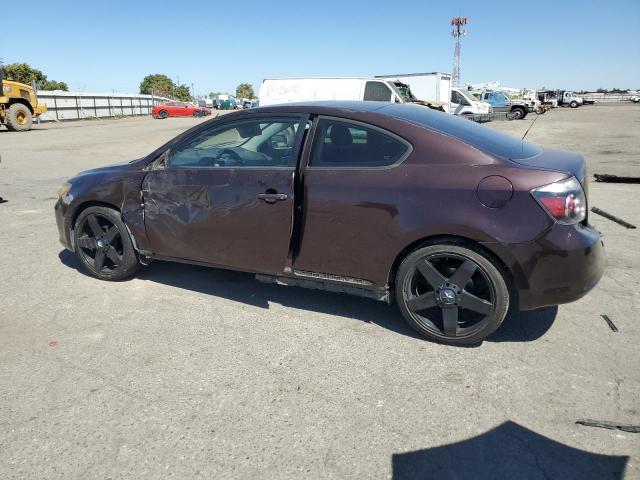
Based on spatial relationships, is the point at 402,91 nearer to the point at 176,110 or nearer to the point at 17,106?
the point at 17,106

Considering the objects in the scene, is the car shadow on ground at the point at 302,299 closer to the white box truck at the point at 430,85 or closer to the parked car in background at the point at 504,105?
the white box truck at the point at 430,85

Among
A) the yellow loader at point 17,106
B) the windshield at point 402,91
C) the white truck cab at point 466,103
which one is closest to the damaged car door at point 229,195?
the windshield at point 402,91

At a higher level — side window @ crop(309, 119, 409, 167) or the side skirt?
side window @ crop(309, 119, 409, 167)

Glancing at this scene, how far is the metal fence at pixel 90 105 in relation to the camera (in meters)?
34.1

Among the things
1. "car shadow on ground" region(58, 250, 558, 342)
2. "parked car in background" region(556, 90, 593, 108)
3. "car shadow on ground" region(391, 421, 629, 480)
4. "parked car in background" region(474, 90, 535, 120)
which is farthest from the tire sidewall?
"car shadow on ground" region(391, 421, 629, 480)

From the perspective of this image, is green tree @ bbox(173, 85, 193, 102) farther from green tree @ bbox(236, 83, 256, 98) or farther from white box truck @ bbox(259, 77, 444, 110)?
white box truck @ bbox(259, 77, 444, 110)

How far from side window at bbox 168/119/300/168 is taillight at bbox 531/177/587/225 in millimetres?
1662

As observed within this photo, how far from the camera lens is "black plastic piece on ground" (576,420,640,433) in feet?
8.01

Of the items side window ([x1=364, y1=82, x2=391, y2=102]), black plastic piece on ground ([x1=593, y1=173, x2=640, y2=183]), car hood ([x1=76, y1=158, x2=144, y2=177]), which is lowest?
black plastic piece on ground ([x1=593, y1=173, x2=640, y2=183])

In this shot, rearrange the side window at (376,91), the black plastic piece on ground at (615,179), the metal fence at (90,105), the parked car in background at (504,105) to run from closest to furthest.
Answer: the black plastic piece on ground at (615,179) → the side window at (376,91) → the metal fence at (90,105) → the parked car in background at (504,105)

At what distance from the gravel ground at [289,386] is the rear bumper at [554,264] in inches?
17.2

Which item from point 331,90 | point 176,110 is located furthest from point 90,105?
point 331,90

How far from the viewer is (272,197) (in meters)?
3.55

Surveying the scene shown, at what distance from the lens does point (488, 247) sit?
3.07 metres
